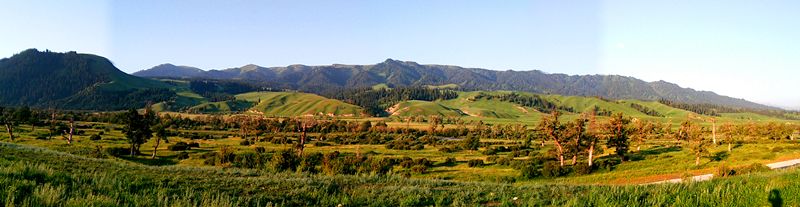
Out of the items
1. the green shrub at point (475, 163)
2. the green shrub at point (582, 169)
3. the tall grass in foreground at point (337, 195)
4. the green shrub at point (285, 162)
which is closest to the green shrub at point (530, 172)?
the green shrub at point (582, 169)

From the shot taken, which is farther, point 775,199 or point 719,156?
point 719,156

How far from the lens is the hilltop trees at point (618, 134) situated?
7119cm

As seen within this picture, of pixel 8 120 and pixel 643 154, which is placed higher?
pixel 643 154

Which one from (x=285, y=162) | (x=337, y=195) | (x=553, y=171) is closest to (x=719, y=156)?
(x=553, y=171)

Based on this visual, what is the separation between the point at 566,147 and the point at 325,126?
11624 cm

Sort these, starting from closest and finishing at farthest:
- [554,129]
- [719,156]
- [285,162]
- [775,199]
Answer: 1. [775,199]
2. [285,162]
3. [719,156]
4. [554,129]

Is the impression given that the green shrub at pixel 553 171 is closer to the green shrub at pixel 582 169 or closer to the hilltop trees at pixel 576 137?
the green shrub at pixel 582 169

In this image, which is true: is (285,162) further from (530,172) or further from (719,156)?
(719,156)

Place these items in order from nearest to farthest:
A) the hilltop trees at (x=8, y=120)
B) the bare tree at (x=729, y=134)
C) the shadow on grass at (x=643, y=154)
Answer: the shadow on grass at (x=643, y=154)
the bare tree at (x=729, y=134)
the hilltop trees at (x=8, y=120)

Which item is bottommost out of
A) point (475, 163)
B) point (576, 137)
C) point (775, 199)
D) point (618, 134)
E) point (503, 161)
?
point (475, 163)

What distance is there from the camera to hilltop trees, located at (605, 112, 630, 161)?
2803 inches

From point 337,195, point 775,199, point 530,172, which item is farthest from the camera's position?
point 530,172

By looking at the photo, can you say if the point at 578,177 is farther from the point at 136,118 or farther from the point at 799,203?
the point at 136,118

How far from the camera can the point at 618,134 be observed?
235 ft
